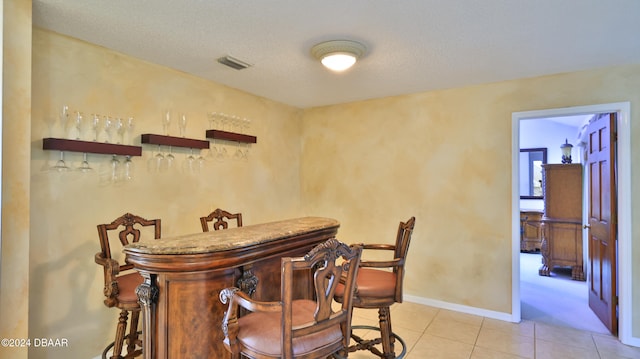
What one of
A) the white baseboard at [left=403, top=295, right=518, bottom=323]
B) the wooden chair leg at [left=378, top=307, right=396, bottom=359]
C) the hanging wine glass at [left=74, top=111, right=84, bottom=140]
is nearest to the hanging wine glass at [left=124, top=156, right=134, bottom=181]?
the hanging wine glass at [left=74, top=111, right=84, bottom=140]

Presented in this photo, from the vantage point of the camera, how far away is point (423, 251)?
389 cm

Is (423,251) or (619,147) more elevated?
(619,147)

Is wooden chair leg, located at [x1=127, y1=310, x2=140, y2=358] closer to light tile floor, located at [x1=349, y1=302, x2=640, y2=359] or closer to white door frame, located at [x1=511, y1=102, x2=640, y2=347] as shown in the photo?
light tile floor, located at [x1=349, y1=302, x2=640, y2=359]

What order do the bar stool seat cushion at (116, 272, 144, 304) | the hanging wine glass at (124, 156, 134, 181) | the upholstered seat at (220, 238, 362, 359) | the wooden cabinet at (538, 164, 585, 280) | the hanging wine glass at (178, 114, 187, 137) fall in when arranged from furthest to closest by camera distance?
the wooden cabinet at (538, 164, 585, 280) → the hanging wine glass at (178, 114, 187, 137) → the hanging wine glass at (124, 156, 134, 181) → the bar stool seat cushion at (116, 272, 144, 304) → the upholstered seat at (220, 238, 362, 359)

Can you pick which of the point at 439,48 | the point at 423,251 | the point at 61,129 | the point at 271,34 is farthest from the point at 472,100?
the point at 61,129

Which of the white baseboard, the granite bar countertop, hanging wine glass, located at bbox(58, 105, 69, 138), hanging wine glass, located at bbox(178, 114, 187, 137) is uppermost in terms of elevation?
hanging wine glass, located at bbox(178, 114, 187, 137)

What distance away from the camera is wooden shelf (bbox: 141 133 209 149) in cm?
288

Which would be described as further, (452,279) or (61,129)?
(452,279)

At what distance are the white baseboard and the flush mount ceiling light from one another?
2.83m

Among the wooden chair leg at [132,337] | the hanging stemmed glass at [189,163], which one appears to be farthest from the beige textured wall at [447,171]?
the wooden chair leg at [132,337]

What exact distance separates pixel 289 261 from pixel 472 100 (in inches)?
123

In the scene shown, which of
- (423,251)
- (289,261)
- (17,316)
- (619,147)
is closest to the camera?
(289,261)

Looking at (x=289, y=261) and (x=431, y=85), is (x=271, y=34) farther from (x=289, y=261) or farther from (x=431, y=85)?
(x=431, y=85)

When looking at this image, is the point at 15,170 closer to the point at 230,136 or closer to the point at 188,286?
the point at 188,286
